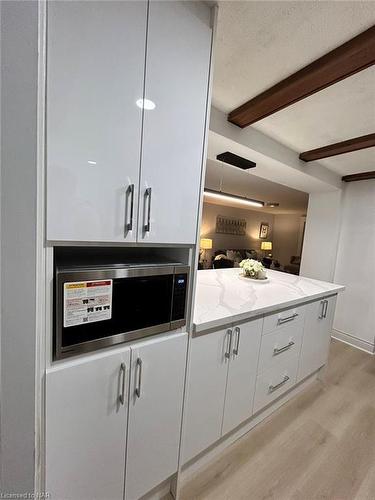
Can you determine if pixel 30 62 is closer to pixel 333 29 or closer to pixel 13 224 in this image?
pixel 13 224

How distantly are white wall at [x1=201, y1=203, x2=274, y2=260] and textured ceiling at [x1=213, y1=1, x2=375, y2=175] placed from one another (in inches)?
201

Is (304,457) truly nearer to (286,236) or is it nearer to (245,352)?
(245,352)

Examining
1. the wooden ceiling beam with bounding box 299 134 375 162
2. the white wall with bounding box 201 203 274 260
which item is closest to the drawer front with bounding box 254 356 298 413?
the wooden ceiling beam with bounding box 299 134 375 162

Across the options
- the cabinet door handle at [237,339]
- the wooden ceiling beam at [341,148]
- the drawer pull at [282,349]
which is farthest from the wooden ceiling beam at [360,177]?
the cabinet door handle at [237,339]

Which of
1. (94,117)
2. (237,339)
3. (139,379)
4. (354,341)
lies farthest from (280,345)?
(354,341)

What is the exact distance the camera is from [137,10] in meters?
0.76

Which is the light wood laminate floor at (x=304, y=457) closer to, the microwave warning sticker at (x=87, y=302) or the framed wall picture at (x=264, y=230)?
the microwave warning sticker at (x=87, y=302)

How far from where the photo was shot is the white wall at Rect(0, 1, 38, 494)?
552 mm

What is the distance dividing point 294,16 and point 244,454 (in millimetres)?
2529

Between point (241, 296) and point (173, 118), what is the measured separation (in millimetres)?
1283

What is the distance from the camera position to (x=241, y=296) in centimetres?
168

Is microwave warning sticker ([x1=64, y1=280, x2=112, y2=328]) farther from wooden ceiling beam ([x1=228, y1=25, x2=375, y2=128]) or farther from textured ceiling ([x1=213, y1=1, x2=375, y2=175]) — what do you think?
wooden ceiling beam ([x1=228, y1=25, x2=375, y2=128])

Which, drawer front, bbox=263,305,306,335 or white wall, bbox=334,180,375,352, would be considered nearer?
drawer front, bbox=263,305,306,335

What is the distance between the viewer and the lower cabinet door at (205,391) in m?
1.20
